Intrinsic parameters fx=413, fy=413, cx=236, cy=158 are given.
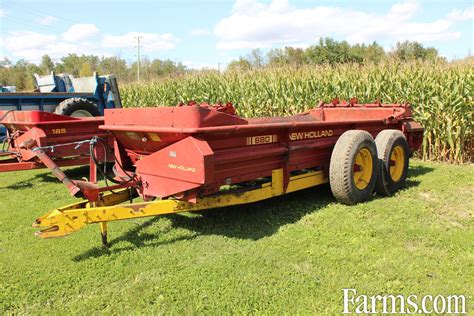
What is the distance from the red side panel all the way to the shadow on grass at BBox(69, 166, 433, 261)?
533 millimetres

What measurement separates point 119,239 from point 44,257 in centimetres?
74

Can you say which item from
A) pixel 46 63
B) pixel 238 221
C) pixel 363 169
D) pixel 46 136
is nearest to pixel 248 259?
pixel 238 221

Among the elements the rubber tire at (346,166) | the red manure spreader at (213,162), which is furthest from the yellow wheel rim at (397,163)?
the rubber tire at (346,166)

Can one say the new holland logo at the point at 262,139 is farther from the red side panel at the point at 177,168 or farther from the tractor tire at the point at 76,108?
the tractor tire at the point at 76,108

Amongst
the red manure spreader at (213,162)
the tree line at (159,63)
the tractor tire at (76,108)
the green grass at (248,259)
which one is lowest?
the green grass at (248,259)

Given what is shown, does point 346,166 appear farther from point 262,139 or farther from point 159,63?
point 159,63

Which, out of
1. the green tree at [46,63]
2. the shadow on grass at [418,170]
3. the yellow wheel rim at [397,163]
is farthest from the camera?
the green tree at [46,63]

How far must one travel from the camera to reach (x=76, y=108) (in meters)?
9.36

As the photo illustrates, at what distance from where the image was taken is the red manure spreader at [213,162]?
392 cm

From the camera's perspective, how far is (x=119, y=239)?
4.46 metres

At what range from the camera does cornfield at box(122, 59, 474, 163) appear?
8492 mm

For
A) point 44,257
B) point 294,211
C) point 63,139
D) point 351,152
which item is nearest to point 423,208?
point 351,152

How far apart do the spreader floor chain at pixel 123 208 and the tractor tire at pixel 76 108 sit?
16.8ft

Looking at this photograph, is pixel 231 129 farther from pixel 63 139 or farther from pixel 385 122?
pixel 63 139
